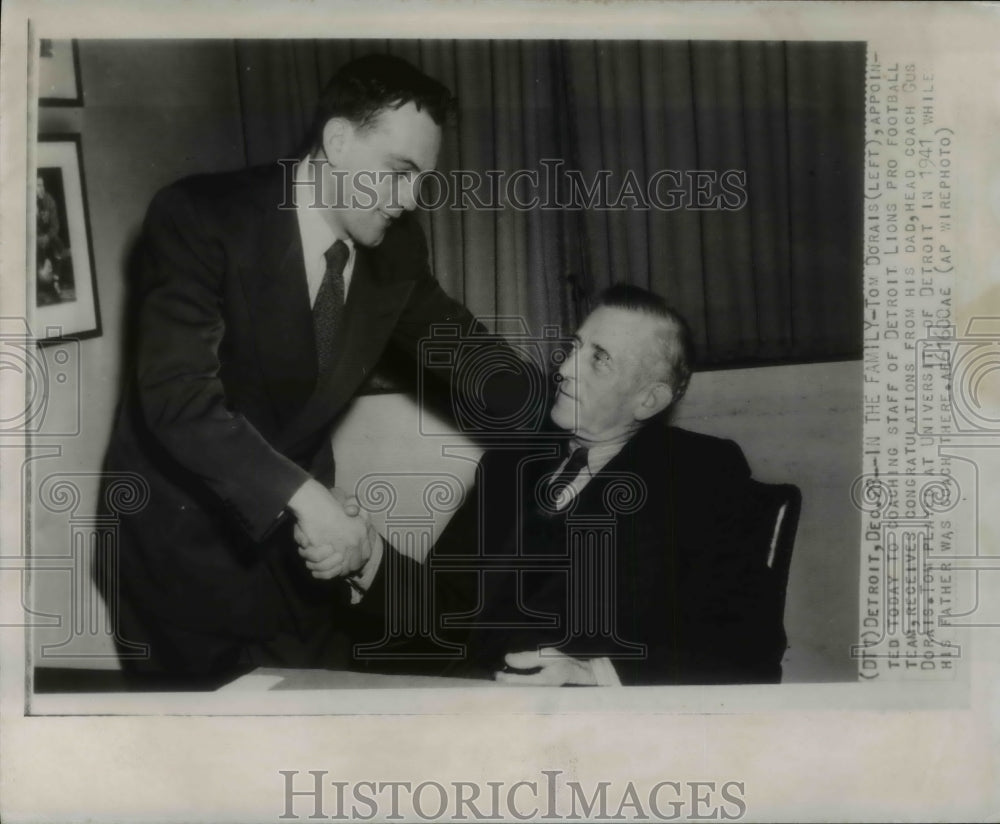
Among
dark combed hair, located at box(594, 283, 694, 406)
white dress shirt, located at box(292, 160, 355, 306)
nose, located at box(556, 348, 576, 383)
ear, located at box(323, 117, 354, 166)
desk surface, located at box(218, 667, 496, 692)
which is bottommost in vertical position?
desk surface, located at box(218, 667, 496, 692)

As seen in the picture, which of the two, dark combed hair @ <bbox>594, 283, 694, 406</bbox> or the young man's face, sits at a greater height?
the young man's face

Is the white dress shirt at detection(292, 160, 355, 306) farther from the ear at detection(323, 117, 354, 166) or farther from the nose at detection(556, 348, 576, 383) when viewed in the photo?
the nose at detection(556, 348, 576, 383)

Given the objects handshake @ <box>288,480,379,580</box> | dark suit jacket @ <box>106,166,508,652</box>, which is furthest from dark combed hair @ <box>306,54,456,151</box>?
handshake @ <box>288,480,379,580</box>

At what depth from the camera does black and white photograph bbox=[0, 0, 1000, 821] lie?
6.52 ft

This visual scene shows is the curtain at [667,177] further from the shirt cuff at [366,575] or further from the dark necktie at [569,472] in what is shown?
the shirt cuff at [366,575]

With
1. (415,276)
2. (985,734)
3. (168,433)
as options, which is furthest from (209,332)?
(985,734)

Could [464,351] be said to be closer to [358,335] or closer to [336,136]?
[358,335]

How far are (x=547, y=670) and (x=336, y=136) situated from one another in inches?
44.3

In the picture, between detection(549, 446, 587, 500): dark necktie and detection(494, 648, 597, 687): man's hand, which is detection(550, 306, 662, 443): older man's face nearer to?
detection(549, 446, 587, 500): dark necktie

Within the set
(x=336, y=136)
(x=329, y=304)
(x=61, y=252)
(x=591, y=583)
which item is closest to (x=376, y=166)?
(x=336, y=136)

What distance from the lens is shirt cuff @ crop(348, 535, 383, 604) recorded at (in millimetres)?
2023

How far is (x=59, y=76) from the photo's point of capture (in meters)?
2.01

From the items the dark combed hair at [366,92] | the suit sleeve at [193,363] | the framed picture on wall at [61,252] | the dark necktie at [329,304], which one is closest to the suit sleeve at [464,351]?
the dark necktie at [329,304]

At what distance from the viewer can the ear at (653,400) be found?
2039 mm
